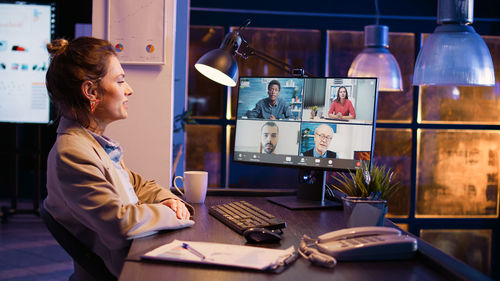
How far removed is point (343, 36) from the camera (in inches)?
202

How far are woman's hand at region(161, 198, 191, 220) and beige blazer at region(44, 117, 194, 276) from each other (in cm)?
7

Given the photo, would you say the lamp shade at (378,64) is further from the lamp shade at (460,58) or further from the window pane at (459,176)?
the window pane at (459,176)

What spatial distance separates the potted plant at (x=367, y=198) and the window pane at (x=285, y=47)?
11.8ft

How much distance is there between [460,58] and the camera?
1.92 meters

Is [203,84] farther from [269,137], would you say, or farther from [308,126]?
[308,126]

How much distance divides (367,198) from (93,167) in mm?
769

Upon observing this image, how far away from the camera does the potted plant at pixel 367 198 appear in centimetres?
137

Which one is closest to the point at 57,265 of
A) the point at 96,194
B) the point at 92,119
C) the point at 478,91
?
the point at 92,119

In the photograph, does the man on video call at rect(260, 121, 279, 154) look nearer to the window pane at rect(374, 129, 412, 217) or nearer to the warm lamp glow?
the warm lamp glow

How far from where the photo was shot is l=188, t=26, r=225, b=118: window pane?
5.02 metres

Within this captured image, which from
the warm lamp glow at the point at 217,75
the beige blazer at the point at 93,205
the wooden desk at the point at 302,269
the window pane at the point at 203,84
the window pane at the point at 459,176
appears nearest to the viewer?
the wooden desk at the point at 302,269

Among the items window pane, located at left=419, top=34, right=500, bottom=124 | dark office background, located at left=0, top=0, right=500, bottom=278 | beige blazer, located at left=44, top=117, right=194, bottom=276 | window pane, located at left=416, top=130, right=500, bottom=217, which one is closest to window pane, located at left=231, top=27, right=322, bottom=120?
dark office background, located at left=0, top=0, right=500, bottom=278

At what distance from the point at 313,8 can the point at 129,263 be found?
14.2ft

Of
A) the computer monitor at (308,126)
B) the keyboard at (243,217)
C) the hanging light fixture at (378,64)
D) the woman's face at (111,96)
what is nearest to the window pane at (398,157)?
the hanging light fixture at (378,64)
